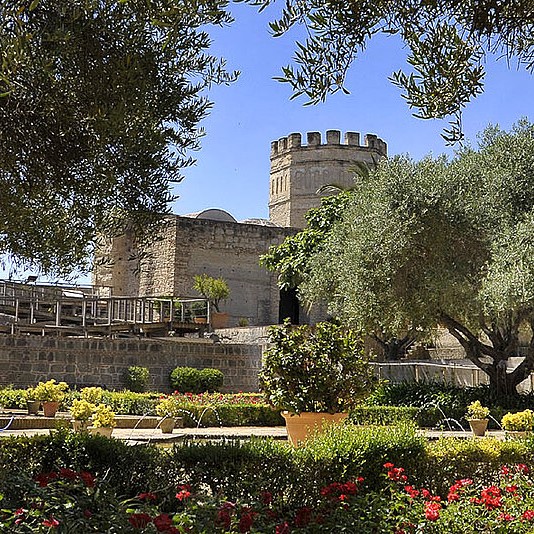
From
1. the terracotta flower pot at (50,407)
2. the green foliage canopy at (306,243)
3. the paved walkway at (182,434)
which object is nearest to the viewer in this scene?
the paved walkway at (182,434)

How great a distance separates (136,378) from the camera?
19.0 meters

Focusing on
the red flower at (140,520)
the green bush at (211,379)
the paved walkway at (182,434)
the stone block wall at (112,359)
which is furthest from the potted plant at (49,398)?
the red flower at (140,520)

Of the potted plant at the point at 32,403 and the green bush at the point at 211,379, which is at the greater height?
the green bush at the point at 211,379

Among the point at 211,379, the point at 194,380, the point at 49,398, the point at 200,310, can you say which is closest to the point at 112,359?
the point at 194,380

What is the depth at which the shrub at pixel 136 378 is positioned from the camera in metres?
19.0

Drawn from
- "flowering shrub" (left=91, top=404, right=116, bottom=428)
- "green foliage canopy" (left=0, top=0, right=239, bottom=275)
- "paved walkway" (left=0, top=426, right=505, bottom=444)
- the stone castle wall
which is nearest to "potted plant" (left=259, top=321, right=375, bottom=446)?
"paved walkway" (left=0, top=426, right=505, bottom=444)

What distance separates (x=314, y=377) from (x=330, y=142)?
100 feet

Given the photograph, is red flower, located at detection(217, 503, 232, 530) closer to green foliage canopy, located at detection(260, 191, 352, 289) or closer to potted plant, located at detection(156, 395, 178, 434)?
potted plant, located at detection(156, 395, 178, 434)

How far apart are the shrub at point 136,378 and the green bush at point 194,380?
921mm

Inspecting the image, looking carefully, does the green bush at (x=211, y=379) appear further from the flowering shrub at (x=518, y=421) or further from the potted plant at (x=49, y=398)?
the flowering shrub at (x=518, y=421)

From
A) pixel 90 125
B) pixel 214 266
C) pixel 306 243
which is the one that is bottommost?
pixel 90 125

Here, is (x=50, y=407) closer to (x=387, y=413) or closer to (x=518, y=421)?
(x=387, y=413)

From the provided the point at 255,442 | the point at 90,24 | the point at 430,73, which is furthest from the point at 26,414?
the point at 430,73

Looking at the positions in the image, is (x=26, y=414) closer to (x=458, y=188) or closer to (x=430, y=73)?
(x=458, y=188)
